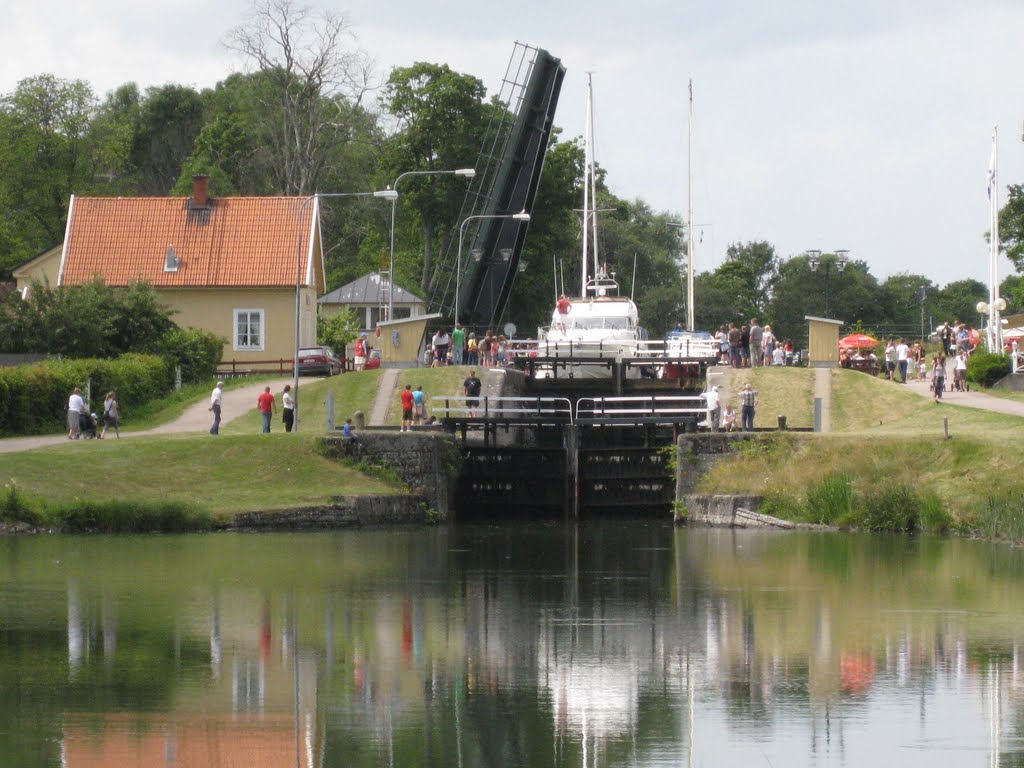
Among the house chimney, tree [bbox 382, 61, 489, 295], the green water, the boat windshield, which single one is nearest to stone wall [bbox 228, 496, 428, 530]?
the green water

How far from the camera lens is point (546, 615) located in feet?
69.2

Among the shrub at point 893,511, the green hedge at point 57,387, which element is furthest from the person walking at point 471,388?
the shrub at point 893,511

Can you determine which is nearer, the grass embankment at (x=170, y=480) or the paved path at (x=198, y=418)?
the grass embankment at (x=170, y=480)

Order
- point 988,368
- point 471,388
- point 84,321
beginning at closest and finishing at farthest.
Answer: point 471,388 → point 988,368 → point 84,321

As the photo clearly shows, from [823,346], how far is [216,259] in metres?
20.9

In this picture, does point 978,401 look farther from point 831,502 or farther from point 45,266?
point 45,266

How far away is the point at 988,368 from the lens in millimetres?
46031

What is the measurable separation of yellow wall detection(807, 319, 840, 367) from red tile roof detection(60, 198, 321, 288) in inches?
692

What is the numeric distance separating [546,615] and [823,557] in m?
8.04

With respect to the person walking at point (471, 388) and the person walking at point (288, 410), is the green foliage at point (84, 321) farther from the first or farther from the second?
the person walking at point (471, 388)

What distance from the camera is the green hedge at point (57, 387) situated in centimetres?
3956

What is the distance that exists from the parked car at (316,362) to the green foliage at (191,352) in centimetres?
300

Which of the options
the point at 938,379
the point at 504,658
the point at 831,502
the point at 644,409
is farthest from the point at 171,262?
the point at 504,658

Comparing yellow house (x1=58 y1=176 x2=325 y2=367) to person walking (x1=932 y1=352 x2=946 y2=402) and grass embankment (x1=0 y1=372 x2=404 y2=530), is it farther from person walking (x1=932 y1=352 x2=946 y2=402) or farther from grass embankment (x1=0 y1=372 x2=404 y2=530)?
person walking (x1=932 y1=352 x2=946 y2=402)
